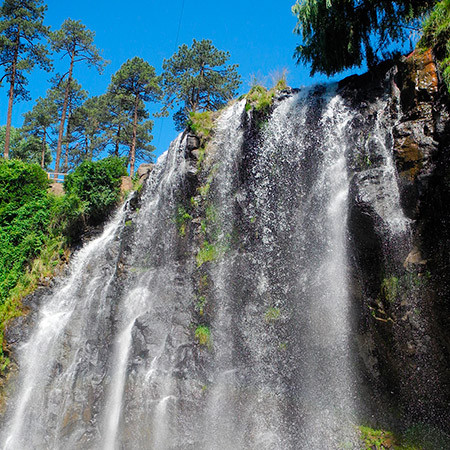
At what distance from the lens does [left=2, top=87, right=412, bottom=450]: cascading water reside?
9031 millimetres

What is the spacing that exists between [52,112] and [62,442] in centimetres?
3051

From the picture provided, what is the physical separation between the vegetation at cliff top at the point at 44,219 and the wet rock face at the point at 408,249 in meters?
10.7

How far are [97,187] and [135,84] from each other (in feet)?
49.7

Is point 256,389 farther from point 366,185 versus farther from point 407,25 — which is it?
point 407,25

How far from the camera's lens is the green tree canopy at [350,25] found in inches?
456

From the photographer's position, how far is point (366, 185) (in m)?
8.96

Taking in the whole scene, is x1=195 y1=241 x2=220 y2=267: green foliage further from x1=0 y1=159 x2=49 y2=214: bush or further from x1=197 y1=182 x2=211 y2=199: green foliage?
x1=0 y1=159 x2=49 y2=214: bush

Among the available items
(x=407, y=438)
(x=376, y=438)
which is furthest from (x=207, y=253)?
(x=407, y=438)

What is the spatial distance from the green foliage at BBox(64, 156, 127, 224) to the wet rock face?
1027 cm

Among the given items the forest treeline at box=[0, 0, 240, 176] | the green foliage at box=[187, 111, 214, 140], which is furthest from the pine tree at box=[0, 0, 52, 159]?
the green foliage at box=[187, 111, 214, 140]

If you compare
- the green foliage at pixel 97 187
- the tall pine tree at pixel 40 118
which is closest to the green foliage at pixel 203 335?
the green foliage at pixel 97 187

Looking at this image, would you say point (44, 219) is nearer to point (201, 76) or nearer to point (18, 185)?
point (18, 185)

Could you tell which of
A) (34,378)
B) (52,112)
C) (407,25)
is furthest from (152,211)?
(52,112)

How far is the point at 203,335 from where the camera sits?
10219mm
